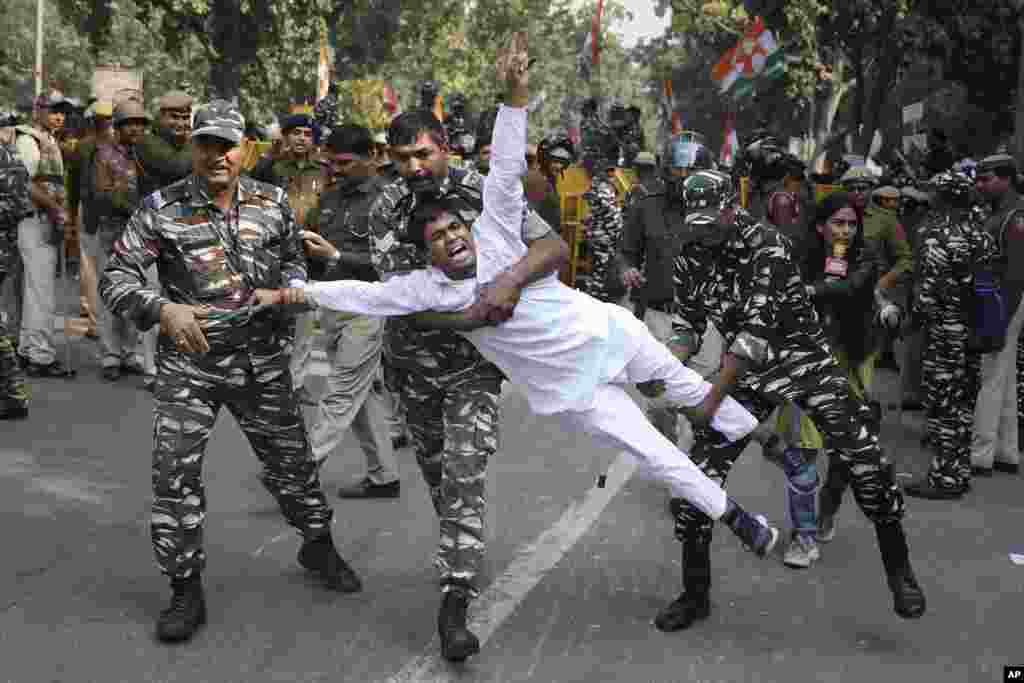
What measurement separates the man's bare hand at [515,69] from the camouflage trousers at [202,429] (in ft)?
4.82

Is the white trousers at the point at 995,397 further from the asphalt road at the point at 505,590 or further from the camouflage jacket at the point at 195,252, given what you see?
the camouflage jacket at the point at 195,252

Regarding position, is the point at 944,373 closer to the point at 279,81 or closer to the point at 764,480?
the point at 764,480

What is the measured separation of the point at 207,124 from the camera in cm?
488

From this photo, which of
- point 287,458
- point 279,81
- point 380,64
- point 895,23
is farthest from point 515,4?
point 287,458

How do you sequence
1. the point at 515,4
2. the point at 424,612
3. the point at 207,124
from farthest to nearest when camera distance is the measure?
the point at 515,4
the point at 424,612
the point at 207,124

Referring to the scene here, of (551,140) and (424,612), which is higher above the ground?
(551,140)

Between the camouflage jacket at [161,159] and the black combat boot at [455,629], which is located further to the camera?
the camouflage jacket at [161,159]

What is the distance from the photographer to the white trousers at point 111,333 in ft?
34.3

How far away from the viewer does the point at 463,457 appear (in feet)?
15.8

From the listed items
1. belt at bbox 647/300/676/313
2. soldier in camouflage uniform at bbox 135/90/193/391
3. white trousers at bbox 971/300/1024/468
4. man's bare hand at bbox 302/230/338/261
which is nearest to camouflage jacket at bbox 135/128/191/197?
soldier in camouflage uniform at bbox 135/90/193/391

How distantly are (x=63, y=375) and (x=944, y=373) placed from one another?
22.7ft

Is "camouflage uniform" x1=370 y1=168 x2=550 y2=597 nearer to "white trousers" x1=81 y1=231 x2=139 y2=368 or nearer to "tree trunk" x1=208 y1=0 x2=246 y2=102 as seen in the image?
"white trousers" x1=81 y1=231 x2=139 y2=368

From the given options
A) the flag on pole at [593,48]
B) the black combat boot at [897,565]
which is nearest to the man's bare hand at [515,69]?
the black combat boot at [897,565]

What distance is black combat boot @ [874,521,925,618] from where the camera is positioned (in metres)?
5.18
